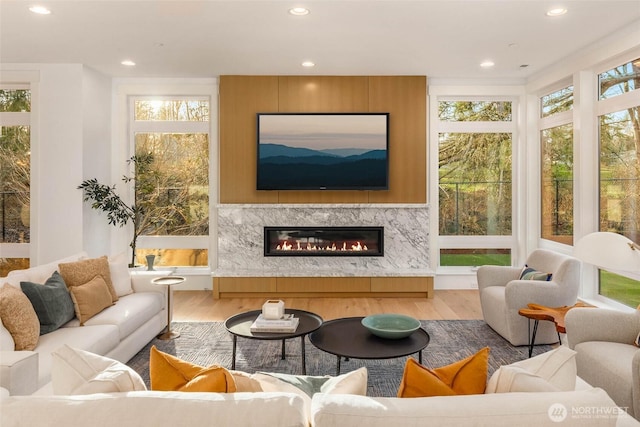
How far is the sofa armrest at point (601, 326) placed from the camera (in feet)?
8.75

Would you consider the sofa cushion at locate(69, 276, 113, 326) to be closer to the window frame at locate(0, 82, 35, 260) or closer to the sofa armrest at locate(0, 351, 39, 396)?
the sofa armrest at locate(0, 351, 39, 396)

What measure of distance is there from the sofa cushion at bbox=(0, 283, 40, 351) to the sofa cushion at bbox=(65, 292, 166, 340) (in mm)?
545

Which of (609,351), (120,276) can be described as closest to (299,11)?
(120,276)

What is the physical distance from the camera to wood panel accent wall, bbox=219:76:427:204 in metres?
5.67

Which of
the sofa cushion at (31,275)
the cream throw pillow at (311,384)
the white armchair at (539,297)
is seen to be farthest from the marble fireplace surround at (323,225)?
the cream throw pillow at (311,384)

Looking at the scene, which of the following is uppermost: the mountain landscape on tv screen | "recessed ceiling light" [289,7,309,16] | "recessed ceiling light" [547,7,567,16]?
"recessed ceiling light" [289,7,309,16]

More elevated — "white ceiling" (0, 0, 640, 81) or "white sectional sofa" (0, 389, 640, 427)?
"white ceiling" (0, 0, 640, 81)

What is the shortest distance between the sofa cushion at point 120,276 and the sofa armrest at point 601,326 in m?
3.48

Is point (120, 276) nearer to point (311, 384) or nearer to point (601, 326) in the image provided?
point (311, 384)

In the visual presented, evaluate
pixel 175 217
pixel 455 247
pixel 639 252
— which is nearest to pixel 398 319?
pixel 639 252

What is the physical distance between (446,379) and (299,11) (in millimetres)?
3111

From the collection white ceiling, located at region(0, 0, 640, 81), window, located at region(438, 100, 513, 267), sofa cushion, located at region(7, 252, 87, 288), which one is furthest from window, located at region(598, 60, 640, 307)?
sofa cushion, located at region(7, 252, 87, 288)

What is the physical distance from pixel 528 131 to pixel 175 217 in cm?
490

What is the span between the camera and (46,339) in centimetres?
276
